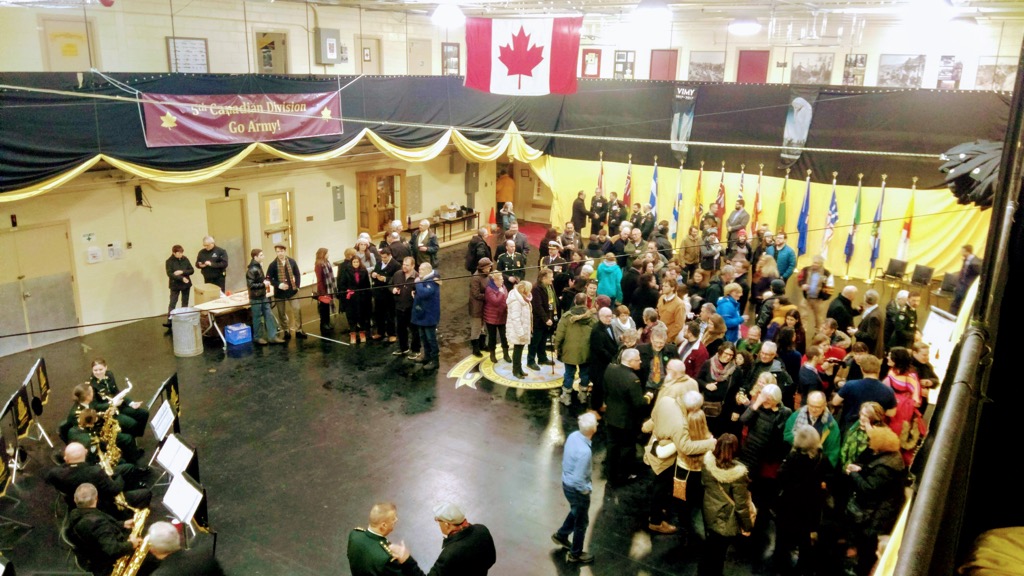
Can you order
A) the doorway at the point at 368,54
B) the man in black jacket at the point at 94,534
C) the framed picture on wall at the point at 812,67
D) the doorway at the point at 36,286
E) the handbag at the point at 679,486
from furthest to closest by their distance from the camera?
the framed picture on wall at the point at 812,67
the doorway at the point at 368,54
the doorway at the point at 36,286
the handbag at the point at 679,486
the man in black jacket at the point at 94,534

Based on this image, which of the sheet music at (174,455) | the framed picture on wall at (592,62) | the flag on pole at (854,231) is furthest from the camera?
the framed picture on wall at (592,62)

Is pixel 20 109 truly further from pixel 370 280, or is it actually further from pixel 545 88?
pixel 545 88

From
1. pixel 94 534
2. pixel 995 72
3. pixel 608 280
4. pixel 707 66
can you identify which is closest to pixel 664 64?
pixel 707 66

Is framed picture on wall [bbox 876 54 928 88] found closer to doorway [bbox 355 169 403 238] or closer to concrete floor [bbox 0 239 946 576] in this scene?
doorway [bbox 355 169 403 238]

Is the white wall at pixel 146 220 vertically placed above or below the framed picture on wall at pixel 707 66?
below

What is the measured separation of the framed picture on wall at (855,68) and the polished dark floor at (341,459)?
12723 millimetres

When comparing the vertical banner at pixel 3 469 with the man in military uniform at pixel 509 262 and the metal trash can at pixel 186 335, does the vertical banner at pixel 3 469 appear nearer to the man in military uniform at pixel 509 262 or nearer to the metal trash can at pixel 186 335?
the metal trash can at pixel 186 335

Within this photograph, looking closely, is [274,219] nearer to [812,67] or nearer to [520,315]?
[520,315]

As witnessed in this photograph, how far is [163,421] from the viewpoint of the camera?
24.2 ft

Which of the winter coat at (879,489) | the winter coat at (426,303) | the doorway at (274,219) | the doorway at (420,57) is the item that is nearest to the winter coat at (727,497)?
the winter coat at (879,489)

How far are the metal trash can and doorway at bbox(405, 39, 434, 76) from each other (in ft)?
31.6

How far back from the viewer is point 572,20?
36.2 feet

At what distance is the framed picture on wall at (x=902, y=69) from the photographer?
1731cm

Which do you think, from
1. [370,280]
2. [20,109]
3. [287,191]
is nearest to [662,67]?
[287,191]
